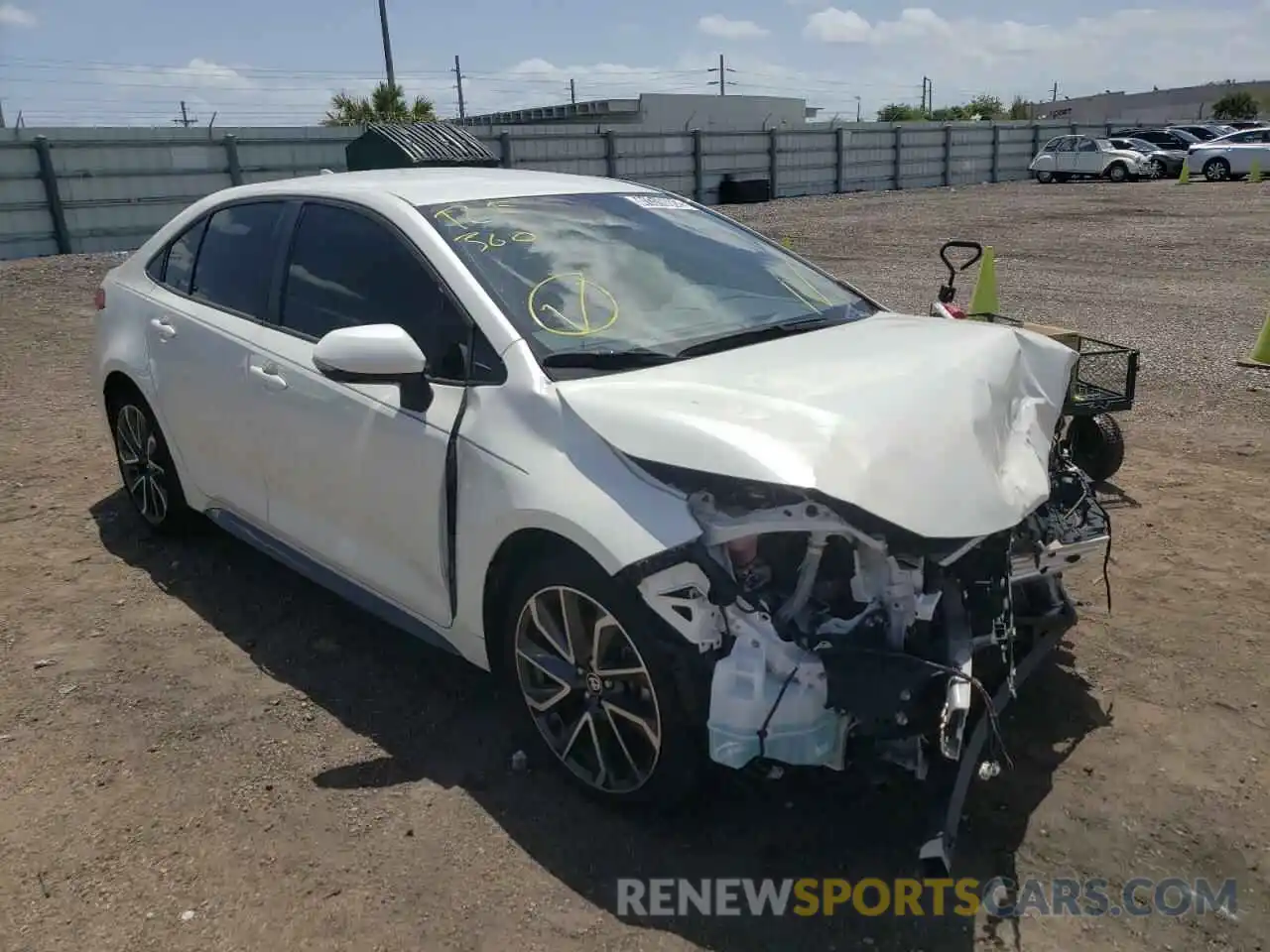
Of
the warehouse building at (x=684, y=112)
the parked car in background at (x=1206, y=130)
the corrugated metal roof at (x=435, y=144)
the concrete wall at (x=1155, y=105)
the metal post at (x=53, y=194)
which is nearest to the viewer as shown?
the corrugated metal roof at (x=435, y=144)

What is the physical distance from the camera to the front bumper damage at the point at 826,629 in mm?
2475

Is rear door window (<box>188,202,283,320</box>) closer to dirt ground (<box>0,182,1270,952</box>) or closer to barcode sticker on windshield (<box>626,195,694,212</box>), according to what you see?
dirt ground (<box>0,182,1270,952</box>)

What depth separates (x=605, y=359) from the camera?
3.07 m

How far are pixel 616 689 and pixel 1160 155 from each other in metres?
38.2

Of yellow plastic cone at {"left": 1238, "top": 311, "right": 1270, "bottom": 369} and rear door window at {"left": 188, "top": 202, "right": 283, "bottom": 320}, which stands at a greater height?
rear door window at {"left": 188, "top": 202, "right": 283, "bottom": 320}

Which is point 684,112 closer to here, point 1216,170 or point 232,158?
point 1216,170

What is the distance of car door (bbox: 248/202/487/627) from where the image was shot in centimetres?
321

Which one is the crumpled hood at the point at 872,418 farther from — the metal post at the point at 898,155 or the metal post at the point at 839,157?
the metal post at the point at 898,155

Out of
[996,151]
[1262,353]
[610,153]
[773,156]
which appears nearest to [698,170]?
[773,156]

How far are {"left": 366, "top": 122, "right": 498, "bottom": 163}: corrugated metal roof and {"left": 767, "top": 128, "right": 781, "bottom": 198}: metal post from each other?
2194 cm

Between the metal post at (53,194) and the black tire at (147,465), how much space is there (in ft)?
52.0

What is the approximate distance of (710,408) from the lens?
269 centimetres

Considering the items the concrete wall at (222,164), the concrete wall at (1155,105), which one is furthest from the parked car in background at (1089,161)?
the concrete wall at (1155,105)

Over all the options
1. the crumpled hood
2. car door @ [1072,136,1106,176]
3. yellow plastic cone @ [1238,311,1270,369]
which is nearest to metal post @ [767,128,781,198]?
car door @ [1072,136,1106,176]
